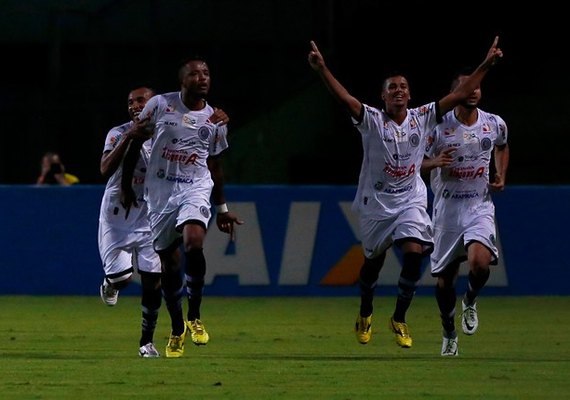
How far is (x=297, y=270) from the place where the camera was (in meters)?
20.3

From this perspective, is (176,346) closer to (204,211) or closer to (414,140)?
(204,211)

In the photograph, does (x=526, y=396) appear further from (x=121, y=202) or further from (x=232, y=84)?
(x=232, y=84)

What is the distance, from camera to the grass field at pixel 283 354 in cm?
1003

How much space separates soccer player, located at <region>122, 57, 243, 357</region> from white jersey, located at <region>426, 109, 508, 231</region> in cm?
213

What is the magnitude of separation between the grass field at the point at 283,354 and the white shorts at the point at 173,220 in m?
0.96

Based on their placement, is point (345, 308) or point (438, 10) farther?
point (438, 10)

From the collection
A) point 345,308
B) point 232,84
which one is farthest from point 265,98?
point 345,308

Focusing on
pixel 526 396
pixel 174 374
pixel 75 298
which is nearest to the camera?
pixel 526 396

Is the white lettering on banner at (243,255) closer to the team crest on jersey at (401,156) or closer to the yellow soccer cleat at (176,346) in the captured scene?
the team crest on jersey at (401,156)

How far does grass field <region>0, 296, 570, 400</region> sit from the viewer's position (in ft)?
32.9

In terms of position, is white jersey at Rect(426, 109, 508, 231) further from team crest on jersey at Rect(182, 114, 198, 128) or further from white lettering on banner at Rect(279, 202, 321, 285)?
white lettering on banner at Rect(279, 202, 321, 285)

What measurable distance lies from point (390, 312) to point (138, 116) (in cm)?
629

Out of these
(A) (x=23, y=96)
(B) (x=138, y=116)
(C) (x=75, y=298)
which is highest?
(B) (x=138, y=116)

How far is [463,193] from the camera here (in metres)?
13.6
